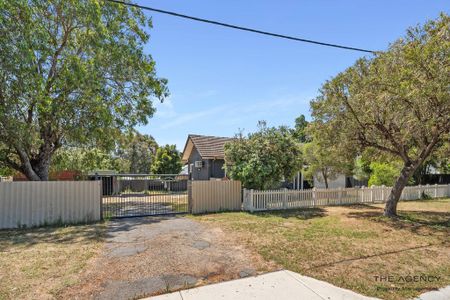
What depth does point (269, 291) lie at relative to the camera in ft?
15.0

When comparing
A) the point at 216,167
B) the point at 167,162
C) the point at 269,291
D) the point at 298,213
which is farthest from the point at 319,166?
the point at 167,162

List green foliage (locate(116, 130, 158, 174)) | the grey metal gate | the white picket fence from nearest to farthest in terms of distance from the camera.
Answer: the white picket fence, the grey metal gate, green foliage (locate(116, 130, 158, 174))

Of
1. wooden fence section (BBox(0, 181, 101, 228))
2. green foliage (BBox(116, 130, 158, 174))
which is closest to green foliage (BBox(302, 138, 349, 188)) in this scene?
wooden fence section (BBox(0, 181, 101, 228))

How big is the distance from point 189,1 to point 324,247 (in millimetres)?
6985

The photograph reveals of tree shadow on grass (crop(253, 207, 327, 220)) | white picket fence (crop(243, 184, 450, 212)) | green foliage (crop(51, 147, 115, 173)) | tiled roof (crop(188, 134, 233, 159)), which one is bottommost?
tree shadow on grass (crop(253, 207, 327, 220))

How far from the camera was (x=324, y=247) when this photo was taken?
22.7 feet

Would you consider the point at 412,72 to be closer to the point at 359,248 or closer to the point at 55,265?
the point at 359,248

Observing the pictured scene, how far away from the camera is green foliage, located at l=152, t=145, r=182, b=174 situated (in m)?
29.7

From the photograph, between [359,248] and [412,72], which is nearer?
[359,248]

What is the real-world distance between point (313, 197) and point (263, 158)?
12.0 feet

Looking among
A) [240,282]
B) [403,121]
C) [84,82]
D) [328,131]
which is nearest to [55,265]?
[240,282]

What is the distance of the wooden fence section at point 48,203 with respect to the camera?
9.66 metres

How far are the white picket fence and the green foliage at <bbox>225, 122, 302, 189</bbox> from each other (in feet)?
1.73

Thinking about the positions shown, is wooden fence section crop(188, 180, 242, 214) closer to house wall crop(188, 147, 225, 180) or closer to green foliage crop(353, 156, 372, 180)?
house wall crop(188, 147, 225, 180)
